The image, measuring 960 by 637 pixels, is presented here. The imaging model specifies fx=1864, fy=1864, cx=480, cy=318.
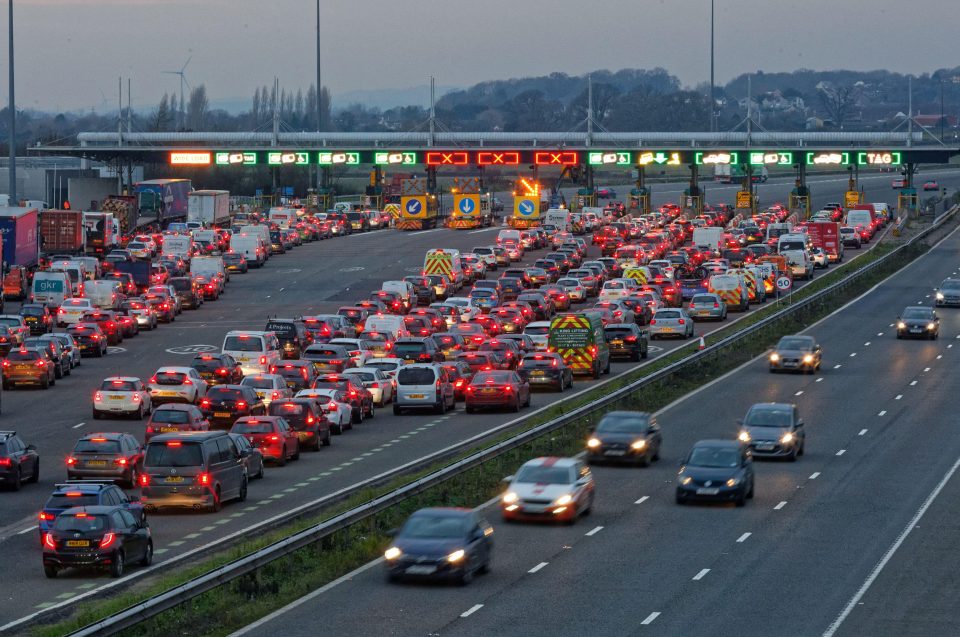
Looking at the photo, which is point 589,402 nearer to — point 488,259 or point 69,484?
point 69,484

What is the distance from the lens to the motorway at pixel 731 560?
2623 centimetres

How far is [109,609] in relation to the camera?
2564 cm

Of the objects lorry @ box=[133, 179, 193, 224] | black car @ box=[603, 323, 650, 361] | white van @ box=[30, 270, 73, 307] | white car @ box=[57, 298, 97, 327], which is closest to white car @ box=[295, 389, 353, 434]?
black car @ box=[603, 323, 650, 361]

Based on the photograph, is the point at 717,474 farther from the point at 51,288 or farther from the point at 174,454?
the point at 51,288

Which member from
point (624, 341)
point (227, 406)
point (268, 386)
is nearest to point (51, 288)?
point (624, 341)

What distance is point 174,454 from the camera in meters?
36.0

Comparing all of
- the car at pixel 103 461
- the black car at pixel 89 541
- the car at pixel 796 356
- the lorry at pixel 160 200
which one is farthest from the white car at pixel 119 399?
the lorry at pixel 160 200

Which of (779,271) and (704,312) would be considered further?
(779,271)

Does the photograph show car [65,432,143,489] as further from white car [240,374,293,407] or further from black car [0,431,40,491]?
white car [240,374,293,407]

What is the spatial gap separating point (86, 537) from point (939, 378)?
3731 centimetres

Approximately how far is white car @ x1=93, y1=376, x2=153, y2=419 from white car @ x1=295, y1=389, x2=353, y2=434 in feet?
14.1

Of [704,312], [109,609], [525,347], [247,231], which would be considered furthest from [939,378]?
[247,231]

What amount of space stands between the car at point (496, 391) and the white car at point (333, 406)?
4.44 m

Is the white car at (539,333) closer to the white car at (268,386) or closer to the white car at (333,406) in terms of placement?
the white car at (268,386)
